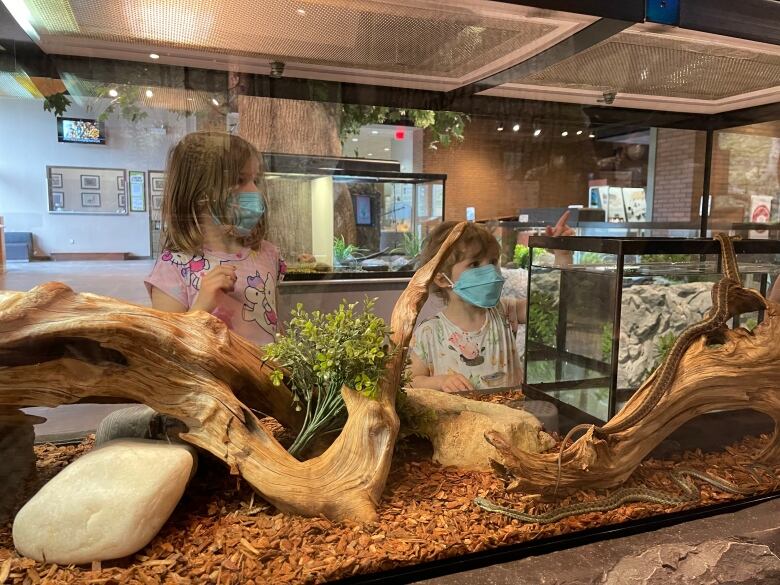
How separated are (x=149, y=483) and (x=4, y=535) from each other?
0.37m

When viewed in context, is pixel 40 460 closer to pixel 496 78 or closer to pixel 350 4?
pixel 350 4

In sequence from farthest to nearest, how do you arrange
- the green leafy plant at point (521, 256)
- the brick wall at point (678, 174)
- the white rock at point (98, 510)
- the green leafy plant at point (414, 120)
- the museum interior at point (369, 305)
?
the brick wall at point (678, 174), the green leafy plant at point (521, 256), the green leafy plant at point (414, 120), the museum interior at point (369, 305), the white rock at point (98, 510)

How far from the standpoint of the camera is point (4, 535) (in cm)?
123

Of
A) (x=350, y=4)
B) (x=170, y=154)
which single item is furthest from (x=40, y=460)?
(x=350, y=4)

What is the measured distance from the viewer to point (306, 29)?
5.02ft

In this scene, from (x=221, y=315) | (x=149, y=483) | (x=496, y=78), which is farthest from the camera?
(x=496, y=78)

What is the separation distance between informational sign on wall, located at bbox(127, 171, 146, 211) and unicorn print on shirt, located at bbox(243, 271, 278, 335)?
344mm

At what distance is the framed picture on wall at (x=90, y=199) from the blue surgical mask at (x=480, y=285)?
1.12 metres

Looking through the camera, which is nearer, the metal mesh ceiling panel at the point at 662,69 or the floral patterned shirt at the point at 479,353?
the metal mesh ceiling panel at the point at 662,69

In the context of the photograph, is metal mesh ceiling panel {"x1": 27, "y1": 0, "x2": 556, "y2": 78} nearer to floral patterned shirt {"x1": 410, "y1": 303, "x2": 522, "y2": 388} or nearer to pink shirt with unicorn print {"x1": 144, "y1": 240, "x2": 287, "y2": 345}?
pink shirt with unicorn print {"x1": 144, "y1": 240, "x2": 287, "y2": 345}

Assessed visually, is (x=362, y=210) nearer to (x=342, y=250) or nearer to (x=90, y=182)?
(x=342, y=250)

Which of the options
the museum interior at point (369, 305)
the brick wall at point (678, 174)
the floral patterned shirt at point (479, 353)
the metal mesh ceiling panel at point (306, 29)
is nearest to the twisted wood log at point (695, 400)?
the museum interior at point (369, 305)

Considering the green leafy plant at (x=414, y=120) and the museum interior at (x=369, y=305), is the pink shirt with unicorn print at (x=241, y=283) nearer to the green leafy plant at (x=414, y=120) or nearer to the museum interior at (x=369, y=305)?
the museum interior at (x=369, y=305)

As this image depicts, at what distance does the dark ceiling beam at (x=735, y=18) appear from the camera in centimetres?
152
